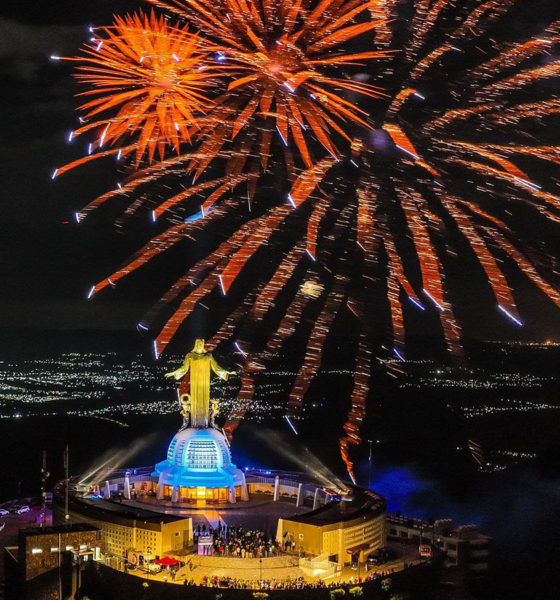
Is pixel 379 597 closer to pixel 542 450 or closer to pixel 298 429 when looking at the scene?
pixel 542 450

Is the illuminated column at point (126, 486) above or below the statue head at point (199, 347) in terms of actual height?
below

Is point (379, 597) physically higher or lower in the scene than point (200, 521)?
lower

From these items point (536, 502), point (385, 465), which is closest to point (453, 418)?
point (385, 465)

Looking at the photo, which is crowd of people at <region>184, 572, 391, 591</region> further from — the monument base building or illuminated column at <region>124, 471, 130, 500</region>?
illuminated column at <region>124, 471, 130, 500</region>

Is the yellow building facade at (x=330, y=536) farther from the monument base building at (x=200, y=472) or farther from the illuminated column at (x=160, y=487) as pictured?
the illuminated column at (x=160, y=487)

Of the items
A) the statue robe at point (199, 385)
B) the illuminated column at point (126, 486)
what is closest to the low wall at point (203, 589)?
the illuminated column at point (126, 486)
